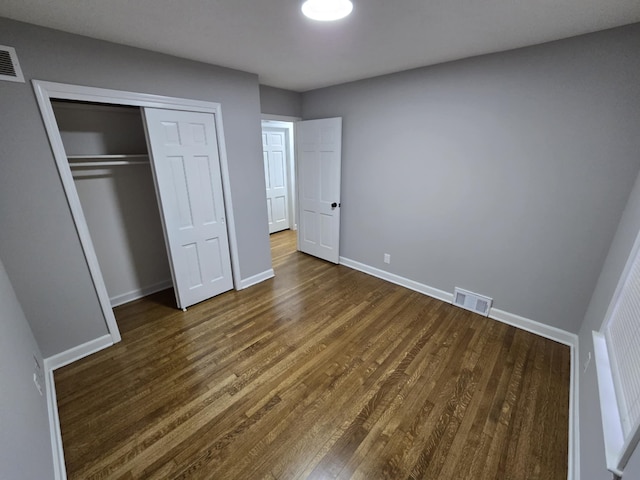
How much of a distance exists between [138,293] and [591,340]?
4.14 m

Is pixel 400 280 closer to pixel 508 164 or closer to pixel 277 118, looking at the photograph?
pixel 508 164

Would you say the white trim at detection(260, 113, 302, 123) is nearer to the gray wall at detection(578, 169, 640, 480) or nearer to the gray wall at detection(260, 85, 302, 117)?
the gray wall at detection(260, 85, 302, 117)

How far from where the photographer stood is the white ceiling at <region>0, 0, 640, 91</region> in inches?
57.4

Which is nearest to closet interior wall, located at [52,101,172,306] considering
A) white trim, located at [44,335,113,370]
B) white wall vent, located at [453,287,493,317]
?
white trim, located at [44,335,113,370]

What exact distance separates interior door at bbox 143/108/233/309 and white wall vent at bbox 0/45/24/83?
0.72 meters

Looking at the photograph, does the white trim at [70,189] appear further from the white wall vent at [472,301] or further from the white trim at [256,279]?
the white wall vent at [472,301]

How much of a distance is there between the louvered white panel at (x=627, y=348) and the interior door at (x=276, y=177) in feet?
15.0

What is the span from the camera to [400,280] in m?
3.30

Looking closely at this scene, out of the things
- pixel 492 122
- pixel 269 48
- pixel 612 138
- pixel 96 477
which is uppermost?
pixel 269 48

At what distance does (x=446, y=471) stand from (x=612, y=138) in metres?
2.43

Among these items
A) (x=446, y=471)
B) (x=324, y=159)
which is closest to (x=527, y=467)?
(x=446, y=471)

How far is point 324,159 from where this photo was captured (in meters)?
3.61

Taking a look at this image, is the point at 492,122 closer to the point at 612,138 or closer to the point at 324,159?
the point at 612,138

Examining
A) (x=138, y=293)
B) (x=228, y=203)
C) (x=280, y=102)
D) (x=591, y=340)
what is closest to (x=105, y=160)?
(x=228, y=203)
